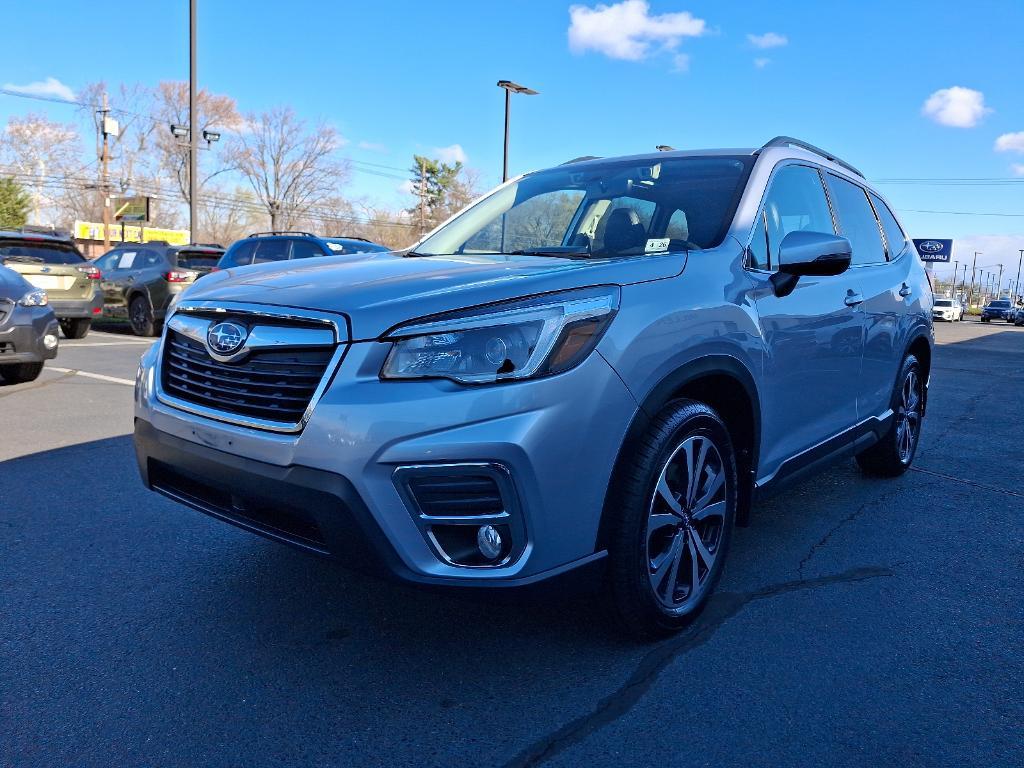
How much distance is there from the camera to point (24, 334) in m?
7.48

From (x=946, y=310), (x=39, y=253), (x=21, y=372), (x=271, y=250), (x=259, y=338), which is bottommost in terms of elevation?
(x=946, y=310)

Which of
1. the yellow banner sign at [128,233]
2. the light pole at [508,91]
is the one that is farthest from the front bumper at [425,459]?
the yellow banner sign at [128,233]

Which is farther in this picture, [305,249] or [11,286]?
[305,249]

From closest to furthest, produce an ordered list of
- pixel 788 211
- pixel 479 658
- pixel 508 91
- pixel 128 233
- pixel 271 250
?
pixel 479 658 → pixel 788 211 → pixel 271 250 → pixel 508 91 → pixel 128 233

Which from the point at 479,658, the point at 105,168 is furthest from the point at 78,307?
the point at 105,168

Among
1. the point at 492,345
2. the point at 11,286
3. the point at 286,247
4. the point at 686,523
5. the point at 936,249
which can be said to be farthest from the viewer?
the point at 936,249

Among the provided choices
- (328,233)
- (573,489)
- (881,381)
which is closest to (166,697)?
(573,489)

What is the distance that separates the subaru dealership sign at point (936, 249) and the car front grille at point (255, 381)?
75.8 metres

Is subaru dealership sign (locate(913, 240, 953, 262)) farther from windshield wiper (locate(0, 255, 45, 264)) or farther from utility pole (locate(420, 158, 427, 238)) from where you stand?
windshield wiper (locate(0, 255, 45, 264))

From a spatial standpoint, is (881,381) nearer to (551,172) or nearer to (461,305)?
(551,172)

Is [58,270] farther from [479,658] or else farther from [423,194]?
[423,194]

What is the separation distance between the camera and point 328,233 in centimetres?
6575

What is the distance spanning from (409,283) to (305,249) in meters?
9.92

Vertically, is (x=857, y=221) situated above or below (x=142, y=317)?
above
